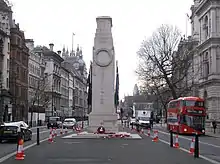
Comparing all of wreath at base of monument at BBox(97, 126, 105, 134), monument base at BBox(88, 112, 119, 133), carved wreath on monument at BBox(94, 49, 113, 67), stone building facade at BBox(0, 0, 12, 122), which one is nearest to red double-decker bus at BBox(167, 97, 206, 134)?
monument base at BBox(88, 112, 119, 133)

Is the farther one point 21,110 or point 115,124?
point 21,110

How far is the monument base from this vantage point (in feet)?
120

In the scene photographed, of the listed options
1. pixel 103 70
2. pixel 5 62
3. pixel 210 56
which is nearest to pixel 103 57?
pixel 103 70

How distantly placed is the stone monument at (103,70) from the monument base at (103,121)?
4.0 inches

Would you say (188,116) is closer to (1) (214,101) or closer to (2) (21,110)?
(1) (214,101)

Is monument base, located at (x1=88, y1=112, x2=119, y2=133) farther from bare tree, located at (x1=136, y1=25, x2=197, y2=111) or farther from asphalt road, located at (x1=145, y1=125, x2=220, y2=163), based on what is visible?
bare tree, located at (x1=136, y1=25, x2=197, y2=111)

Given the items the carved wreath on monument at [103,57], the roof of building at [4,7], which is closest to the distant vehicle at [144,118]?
the roof of building at [4,7]

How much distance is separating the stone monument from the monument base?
102mm

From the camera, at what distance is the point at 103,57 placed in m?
37.9

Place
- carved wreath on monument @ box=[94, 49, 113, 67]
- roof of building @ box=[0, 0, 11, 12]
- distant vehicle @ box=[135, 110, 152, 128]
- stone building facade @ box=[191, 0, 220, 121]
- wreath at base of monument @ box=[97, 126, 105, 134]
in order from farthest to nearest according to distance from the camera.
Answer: stone building facade @ box=[191, 0, 220, 121] → distant vehicle @ box=[135, 110, 152, 128] → roof of building @ box=[0, 0, 11, 12] → carved wreath on monument @ box=[94, 49, 113, 67] → wreath at base of monument @ box=[97, 126, 105, 134]

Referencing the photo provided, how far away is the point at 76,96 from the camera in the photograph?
527ft

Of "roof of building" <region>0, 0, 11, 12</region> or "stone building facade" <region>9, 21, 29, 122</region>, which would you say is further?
"stone building facade" <region>9, 21, 29, 122</region>

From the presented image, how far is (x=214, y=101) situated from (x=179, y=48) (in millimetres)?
9983

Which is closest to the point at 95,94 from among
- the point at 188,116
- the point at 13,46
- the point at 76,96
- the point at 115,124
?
the point at 115,124
